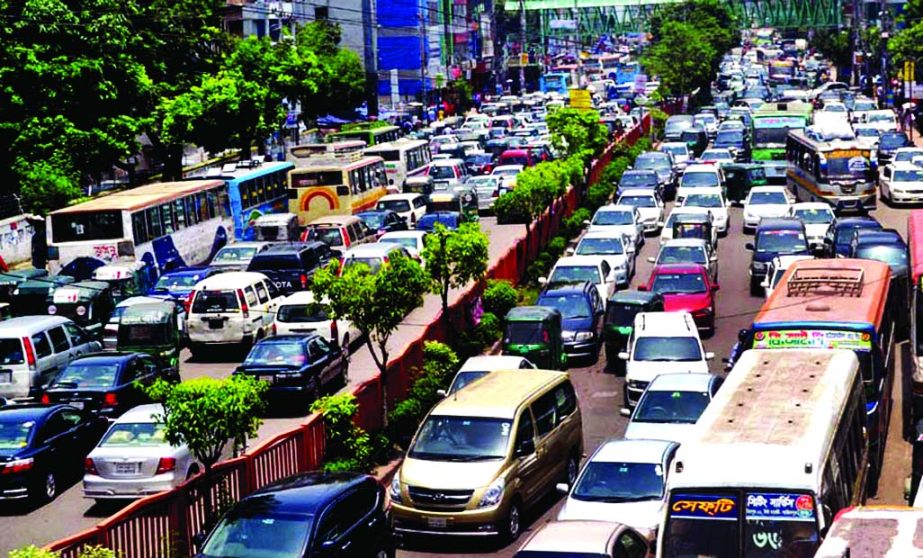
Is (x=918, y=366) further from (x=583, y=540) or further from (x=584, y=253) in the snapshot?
(x=584, y=253)

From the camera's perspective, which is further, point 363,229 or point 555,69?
point 555,69

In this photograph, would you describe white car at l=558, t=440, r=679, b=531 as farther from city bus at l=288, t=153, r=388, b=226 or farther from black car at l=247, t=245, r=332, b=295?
city bus at l=288, t=153, r=388, b=226

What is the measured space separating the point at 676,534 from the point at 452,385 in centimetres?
1146

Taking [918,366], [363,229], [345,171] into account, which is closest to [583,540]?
[918,366]

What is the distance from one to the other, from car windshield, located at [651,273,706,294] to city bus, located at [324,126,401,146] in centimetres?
3925

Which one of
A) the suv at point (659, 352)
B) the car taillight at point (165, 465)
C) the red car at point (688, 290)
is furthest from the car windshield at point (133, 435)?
the red car at point (688, 290)

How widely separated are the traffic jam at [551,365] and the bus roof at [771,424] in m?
0.04

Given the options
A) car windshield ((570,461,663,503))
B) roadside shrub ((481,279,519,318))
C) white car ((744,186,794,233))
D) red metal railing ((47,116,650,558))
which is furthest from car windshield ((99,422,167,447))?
white car ((744,186,794,233))

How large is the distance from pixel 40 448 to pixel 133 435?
1668 millimetres

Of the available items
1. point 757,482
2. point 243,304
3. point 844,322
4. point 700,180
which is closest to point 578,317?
point 243,304

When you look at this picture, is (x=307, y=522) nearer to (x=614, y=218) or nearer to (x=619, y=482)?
(x=619, y=482)

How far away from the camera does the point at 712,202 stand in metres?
49.8

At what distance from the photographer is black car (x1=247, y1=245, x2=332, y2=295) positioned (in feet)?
123

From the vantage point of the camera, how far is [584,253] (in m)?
40.4
